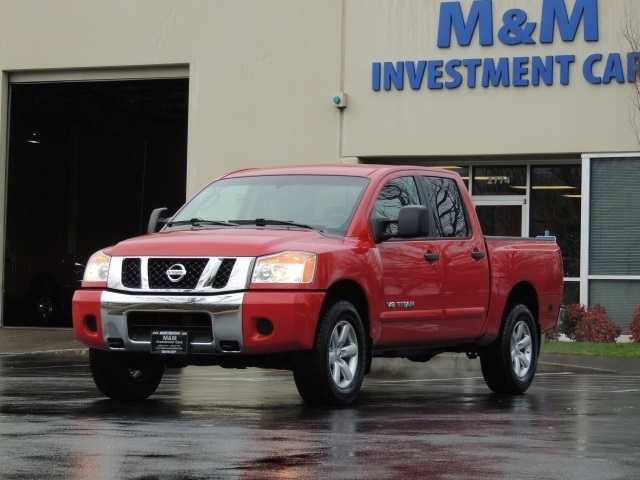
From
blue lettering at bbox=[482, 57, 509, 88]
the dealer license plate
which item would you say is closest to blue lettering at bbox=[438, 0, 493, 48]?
blue lettering at bbox=[482, 57, 509, 88]

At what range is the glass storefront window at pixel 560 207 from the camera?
25203 millimetres

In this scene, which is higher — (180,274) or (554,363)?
(180,274)

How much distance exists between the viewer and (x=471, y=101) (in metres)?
25.0

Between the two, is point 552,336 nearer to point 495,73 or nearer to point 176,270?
point 495,73

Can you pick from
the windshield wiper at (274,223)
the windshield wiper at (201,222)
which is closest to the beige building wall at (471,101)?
the windshield wiper at (201,222)

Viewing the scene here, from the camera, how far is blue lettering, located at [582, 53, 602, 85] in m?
24.1

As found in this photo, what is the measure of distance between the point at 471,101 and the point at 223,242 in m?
14.7

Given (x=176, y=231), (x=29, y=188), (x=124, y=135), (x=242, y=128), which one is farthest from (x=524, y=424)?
(x=124, y=135)

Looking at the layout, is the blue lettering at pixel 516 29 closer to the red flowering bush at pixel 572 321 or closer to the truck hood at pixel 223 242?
the red flowering bush at pixel 572 321

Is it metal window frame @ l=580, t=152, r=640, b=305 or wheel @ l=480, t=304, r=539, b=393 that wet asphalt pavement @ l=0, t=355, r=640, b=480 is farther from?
metal window frame @ l=580, t=152, r=640, b=305

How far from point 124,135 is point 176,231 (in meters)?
35.4

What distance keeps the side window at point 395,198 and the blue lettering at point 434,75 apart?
1266 cm

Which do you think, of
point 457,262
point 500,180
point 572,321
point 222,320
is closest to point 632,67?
point 500,180

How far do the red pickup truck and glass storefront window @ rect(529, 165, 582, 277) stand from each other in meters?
11.6
